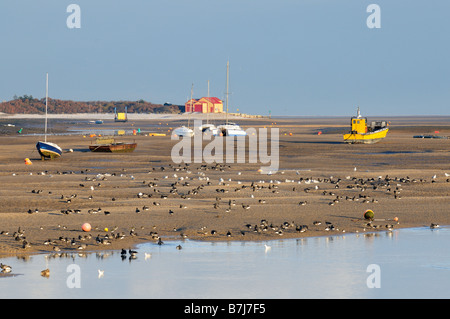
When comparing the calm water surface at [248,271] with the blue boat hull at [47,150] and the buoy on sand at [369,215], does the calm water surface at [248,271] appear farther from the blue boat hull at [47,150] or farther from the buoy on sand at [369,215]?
the blue boat hull at [47,150]

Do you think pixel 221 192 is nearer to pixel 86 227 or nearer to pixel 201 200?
pixel 201 200

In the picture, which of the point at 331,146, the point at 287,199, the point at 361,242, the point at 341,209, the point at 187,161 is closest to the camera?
the point at 361,242

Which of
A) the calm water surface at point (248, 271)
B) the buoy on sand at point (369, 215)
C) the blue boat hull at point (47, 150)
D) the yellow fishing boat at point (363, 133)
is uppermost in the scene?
the yellow fishing boat at point (363, 133)

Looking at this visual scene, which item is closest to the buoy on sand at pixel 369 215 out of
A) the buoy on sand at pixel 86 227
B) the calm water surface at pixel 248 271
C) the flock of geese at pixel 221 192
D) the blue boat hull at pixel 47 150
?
the flock of geese at pixel 221 192

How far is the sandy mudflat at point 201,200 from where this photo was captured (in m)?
22.0

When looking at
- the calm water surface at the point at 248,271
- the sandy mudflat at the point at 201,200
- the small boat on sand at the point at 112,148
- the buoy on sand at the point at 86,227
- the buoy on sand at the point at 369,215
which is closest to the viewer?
the calm water surface at the point at 248,271

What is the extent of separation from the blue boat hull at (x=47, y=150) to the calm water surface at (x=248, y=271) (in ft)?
88.7

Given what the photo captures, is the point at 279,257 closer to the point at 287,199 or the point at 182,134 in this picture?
the point at 287,199

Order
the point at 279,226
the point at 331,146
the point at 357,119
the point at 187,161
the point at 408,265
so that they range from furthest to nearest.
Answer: the point at 357,119
the point at 331,146
the point at 187,161
the point at 279,226
the point at 408,265

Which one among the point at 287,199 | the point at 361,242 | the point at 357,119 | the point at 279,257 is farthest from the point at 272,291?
the point at 357,119

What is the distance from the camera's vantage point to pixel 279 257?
19.3 m

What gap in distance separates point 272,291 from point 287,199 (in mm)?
12599

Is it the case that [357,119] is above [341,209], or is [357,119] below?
above

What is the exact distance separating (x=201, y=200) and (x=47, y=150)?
21.0 meters
